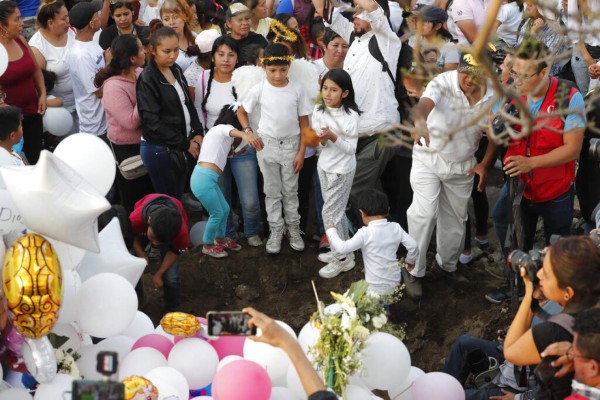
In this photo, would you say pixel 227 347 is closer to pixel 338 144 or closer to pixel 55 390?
pixel 55 390

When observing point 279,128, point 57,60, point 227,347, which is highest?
point 57,60

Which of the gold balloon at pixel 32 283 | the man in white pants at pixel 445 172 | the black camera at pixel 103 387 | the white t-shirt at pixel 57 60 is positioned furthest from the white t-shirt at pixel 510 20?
the black camera at pixel 103 387

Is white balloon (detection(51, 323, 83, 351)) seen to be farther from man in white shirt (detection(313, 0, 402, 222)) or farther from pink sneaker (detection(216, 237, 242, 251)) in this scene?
man in white shirt (detection(313, 0, 402, 222))

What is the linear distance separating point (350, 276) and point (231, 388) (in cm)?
276

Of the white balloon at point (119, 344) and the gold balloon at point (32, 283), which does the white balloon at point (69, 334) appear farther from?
the gold balloon at point (32, 283)

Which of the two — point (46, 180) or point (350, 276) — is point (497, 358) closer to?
point (350, 276)

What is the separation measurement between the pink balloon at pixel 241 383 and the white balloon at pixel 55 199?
822 mm

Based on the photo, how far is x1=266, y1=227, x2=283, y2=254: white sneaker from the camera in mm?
6688

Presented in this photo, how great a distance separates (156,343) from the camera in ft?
14.6

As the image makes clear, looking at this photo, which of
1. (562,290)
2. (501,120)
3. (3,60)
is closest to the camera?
(562,290)

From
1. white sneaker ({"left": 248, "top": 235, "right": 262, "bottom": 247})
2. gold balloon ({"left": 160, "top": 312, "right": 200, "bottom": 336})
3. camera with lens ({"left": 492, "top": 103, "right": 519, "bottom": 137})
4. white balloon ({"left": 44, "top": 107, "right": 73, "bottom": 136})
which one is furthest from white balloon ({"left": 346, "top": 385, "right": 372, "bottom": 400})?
white balloon ({"left": 44, "top": 107, "right": 73, "bottom": 136})

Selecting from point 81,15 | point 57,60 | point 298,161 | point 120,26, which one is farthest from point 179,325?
point 120,26

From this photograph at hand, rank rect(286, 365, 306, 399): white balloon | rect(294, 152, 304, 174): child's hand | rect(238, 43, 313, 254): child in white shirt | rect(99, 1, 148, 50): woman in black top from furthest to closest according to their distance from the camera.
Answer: rect(99, 1, 148, 50): woman in black top → rect(294, 152, 304, 174): child's hand → rect(238, 43, 313, 254): child in white shirt → rect(286, 365, 306, 399): white balloon

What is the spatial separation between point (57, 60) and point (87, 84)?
1.12ft
